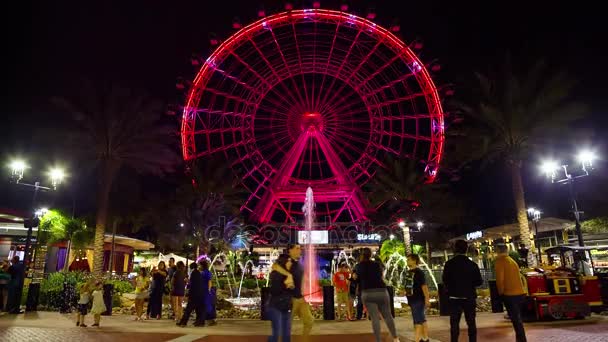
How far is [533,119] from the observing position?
2045cm

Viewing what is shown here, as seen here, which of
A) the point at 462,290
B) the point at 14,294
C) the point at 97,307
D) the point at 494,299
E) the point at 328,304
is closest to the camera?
the point at 462,290

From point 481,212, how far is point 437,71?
110 feet

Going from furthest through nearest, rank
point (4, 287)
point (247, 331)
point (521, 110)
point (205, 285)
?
point (521, 110), point (4, 287), point (205, 285), point (247, 331)

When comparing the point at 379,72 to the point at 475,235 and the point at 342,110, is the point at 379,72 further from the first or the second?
the point at 475,235

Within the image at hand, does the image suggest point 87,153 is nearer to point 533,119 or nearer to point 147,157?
point 147,157

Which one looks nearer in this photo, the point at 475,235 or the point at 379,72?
the point at 379,72

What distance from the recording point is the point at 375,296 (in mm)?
7238

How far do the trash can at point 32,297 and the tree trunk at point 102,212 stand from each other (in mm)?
4915

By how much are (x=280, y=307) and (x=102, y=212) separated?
58.0 ft

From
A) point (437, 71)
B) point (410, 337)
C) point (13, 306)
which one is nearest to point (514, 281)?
point (410, 337)

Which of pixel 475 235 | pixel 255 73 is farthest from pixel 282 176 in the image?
pixel 475 235

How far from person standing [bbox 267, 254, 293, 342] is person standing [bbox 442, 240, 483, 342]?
248cm

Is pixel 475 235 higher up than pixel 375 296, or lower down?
higher up

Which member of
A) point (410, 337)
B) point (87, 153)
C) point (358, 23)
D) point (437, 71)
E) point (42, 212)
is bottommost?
point (410, 337)
